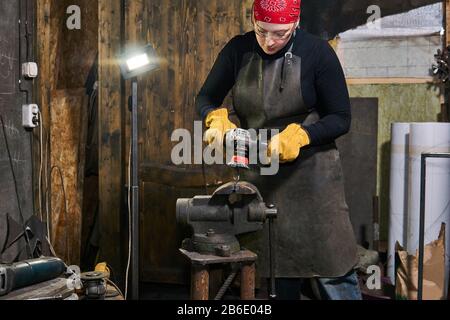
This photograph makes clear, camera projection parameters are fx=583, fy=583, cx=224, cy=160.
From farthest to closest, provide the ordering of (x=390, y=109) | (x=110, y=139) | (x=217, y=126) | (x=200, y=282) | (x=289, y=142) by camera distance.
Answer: (x=390, y=109)
(x=110, y=139)
(x=217, y=126)
(x=289, y=142)
(x=200, y=282)

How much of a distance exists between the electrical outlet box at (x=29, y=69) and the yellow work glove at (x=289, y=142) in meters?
1.53

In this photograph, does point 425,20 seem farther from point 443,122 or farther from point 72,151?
point 72,151

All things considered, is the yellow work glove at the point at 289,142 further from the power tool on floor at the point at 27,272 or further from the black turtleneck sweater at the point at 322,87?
A: the power tool on floor at the point at 27,272

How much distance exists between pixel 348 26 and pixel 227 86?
1359mm

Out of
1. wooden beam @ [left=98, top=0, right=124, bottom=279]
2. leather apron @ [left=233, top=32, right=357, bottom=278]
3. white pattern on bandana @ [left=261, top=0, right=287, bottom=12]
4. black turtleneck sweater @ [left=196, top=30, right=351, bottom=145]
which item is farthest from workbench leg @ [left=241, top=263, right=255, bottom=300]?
wooden beam @ [left=98, top=0, right=124, bottom=279]

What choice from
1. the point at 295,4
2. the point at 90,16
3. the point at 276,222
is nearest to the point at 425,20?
the point at 295,4

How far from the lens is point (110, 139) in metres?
3.74

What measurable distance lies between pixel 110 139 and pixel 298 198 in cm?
154

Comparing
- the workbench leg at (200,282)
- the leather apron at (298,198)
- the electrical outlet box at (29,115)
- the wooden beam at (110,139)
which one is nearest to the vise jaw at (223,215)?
the workbench leg at (200,282)

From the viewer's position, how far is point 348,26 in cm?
377

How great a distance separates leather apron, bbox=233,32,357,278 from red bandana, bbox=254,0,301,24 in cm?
18

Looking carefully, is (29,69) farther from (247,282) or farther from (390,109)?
(390,109)

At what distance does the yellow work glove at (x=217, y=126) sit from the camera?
8.30 ft

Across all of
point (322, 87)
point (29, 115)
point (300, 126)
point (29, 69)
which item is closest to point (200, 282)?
point (300, 126)
